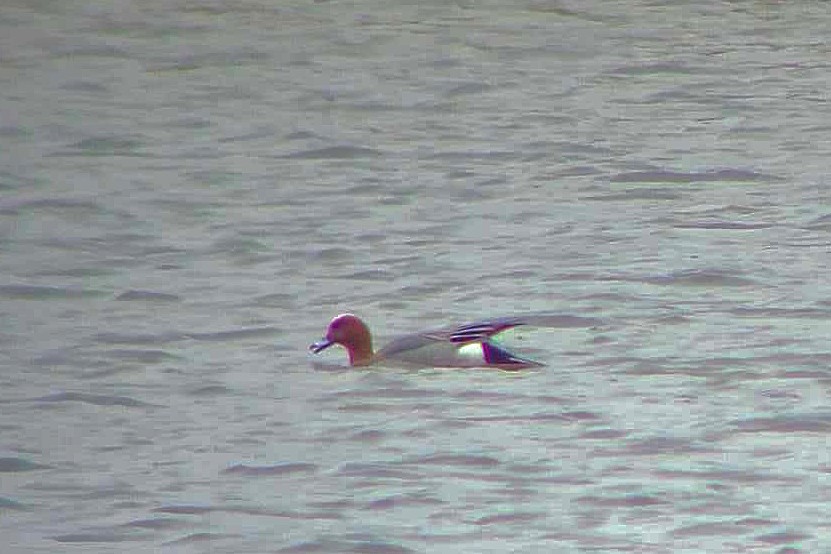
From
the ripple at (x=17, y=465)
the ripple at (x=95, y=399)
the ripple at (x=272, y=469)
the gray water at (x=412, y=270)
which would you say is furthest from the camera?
the ripple at (x=95, y=399)

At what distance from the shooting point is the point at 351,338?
1001 centimetres

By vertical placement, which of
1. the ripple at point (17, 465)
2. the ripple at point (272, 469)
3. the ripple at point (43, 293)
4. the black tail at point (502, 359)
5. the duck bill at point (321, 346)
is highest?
the ripple at point (43, 293)

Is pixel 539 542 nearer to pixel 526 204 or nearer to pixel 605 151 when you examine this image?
pixel 526 204

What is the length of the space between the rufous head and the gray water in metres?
0.10

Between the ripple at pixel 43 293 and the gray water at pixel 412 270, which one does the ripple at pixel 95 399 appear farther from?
the ripple at pixel 43 293

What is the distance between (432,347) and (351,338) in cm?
33

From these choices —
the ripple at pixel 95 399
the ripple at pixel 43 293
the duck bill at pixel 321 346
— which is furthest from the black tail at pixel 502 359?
the ripple at pixel 43 293

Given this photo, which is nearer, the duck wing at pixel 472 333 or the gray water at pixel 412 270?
the gray water at pixel 412 270

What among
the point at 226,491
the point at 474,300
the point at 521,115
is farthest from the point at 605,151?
the point at 226,491

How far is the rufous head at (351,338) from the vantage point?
10.0 m

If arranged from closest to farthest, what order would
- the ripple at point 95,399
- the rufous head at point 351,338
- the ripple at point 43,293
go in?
the ripple at point 95,399, the rufous head at point 351,338, the ripple at point 43,293

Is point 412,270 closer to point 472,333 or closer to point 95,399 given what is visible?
point 472,333

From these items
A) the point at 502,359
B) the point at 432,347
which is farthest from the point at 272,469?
the point at 502,359

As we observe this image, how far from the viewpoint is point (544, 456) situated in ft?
28.5
